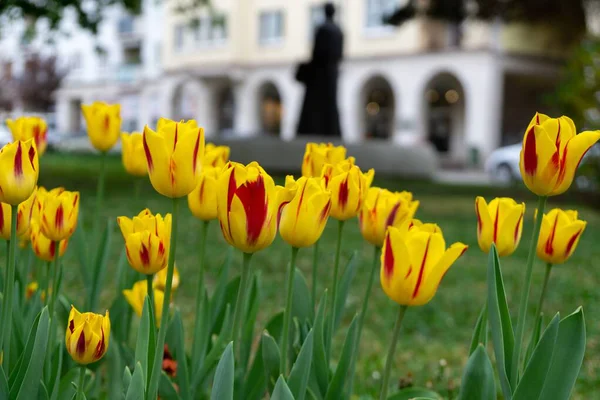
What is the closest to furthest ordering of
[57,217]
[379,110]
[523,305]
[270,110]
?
[523,305], [57,217], [379,110], [270,110]

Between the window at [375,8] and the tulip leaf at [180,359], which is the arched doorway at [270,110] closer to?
the window at [375,8]

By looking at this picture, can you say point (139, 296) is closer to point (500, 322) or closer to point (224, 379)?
point (224, 379)

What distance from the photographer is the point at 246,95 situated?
30.4 m

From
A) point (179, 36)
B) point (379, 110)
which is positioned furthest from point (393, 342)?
point (179, 36)

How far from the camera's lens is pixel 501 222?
4.24ft

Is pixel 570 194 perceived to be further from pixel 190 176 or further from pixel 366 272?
pixel 190 176

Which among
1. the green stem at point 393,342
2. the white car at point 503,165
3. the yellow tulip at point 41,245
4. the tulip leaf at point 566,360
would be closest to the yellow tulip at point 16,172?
the yellow tulip at point 41,245

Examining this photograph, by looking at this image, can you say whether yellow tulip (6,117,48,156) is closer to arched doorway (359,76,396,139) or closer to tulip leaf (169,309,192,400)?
tulip leaf (169,309,192,400)

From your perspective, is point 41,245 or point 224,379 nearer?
point 224,379

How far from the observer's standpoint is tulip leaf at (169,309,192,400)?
132 cm

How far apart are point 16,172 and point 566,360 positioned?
2.48 ft

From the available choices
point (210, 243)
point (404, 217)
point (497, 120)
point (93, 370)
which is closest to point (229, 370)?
point (404, 217)

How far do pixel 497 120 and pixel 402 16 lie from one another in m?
10.6

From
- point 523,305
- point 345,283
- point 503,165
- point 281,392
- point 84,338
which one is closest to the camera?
point 281,392
